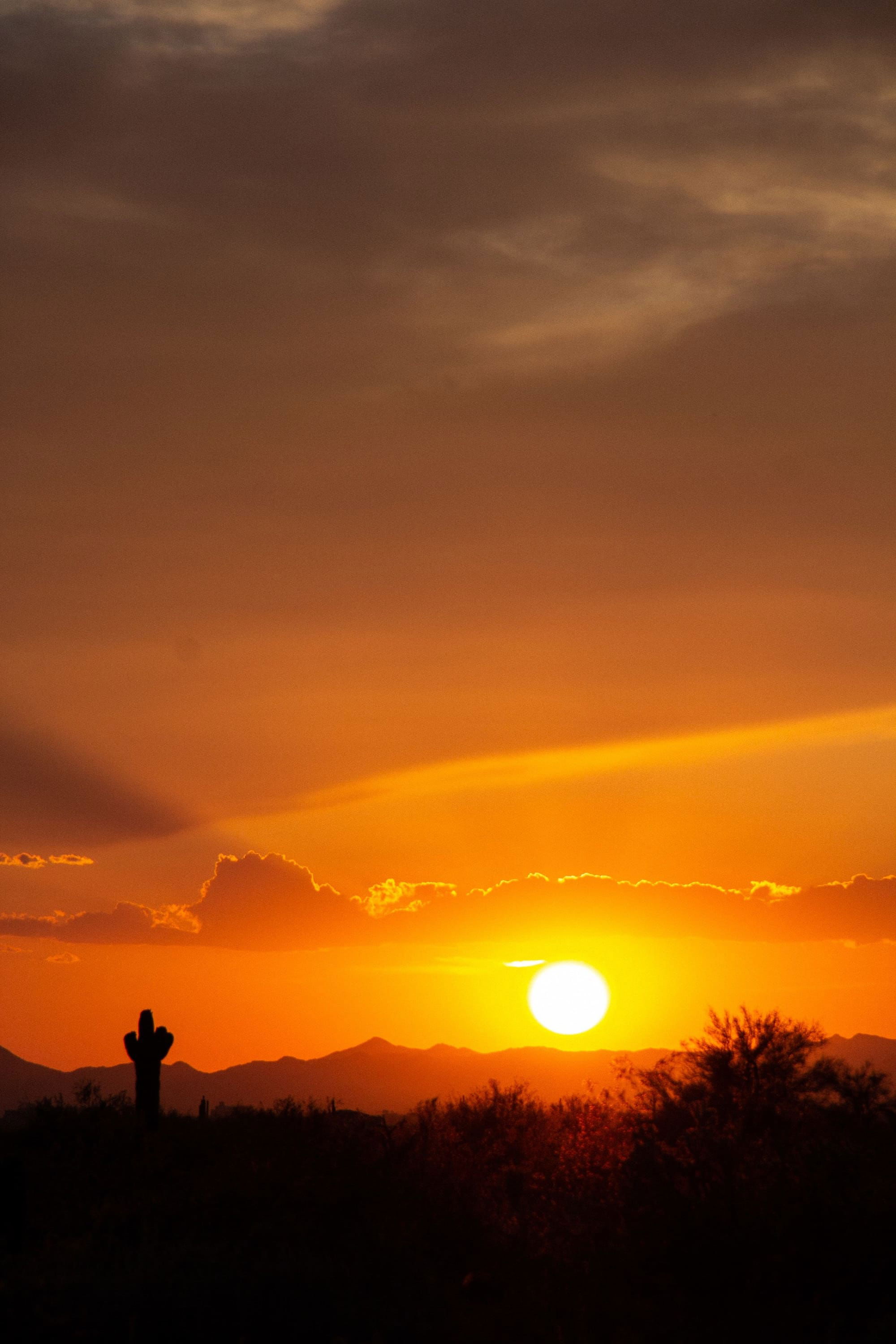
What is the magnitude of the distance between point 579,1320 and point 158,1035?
23.9 meters

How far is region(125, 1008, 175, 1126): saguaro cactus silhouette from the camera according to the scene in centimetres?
3838

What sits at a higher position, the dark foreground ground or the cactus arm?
the cactus arm

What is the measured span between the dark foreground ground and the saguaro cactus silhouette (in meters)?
0.71

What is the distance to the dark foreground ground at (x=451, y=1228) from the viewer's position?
1811 cm

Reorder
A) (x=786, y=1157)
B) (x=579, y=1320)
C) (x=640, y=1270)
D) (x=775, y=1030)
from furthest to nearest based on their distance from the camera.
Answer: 1. (x=775, y=1030)
2. (x=786, y=1157)
3. (x=640, y=1270)
4. (x=579, y=1320)

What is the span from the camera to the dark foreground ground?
18.1 meters

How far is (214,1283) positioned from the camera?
60.5 ft

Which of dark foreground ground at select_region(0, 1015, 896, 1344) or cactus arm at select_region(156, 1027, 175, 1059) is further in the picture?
cactus arm at select_region(156, 1027, 175, 1059)

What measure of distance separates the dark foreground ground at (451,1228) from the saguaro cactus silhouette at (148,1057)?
2.32ft

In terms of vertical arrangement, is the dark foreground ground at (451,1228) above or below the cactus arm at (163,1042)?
below

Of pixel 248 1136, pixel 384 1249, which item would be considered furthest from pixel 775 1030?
pixel 384 1249

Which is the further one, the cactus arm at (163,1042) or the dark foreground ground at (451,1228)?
the cactus arm at (163,1042)

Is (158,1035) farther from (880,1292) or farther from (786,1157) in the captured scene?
(880,1292)

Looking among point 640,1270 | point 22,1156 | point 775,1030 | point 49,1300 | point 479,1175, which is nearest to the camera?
point 49,1300
